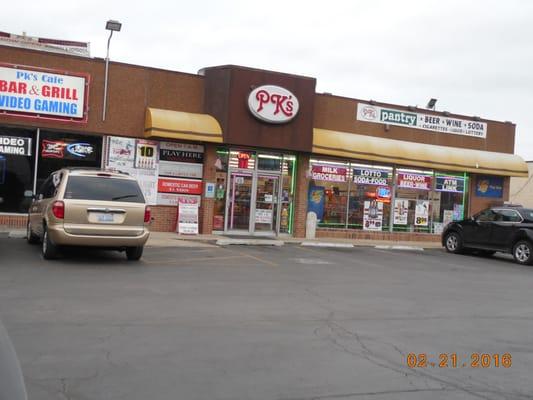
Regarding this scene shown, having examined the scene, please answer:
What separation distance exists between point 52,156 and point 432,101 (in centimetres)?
1506

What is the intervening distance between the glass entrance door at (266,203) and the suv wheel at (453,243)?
5.80 meters

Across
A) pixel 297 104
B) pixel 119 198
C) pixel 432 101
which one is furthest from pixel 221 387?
pixel 432 101

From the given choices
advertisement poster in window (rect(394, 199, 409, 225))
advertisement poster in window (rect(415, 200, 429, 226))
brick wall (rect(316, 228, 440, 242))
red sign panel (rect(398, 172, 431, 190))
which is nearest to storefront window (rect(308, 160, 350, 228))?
brick wall (rect(316, 228, 440, 242))

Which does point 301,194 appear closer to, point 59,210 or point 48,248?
point 48,248

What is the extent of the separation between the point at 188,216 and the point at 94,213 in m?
8.15

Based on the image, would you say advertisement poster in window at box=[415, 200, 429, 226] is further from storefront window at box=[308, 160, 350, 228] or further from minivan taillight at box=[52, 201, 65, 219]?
minivan taillight at box=[52, 201, 65, 219]

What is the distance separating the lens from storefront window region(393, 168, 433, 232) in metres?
23.1

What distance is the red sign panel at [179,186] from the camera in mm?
19188

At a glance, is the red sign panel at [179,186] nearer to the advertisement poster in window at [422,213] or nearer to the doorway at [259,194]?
the doorway at [259,194]

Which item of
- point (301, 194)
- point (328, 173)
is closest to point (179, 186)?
point (301, 194)

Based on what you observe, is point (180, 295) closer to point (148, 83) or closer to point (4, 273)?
point (4, 273)

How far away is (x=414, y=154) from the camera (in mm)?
22422

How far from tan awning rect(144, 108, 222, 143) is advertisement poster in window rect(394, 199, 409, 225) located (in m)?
7.98

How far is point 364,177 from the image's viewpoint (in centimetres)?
2233
